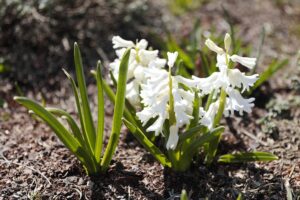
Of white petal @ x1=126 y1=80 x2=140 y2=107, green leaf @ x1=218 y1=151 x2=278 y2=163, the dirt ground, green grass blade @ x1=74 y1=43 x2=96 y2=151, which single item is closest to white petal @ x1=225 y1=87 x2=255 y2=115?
green leaf @ x1=218 y1=151 x2=278 y2=163

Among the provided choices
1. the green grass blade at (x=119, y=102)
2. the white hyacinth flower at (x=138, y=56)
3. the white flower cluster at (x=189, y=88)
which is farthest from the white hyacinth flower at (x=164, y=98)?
the white hyacinth flower at (x=138, y=56)

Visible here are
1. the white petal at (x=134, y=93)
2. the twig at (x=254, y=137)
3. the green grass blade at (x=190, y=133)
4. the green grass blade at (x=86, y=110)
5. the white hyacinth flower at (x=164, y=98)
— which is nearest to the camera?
the white hyacinth flower at (x=164, y=98)

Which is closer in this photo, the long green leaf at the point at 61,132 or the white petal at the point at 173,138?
the long green leaf at the point at 61,132

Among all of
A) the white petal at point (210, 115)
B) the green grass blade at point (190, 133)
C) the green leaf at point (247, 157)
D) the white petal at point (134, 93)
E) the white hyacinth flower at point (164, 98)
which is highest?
the white petal at point (134, 93)

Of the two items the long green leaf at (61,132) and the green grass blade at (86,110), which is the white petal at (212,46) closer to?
the green grass blade at (86,110)

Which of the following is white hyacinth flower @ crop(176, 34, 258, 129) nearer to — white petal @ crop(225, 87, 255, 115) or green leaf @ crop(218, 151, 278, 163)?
white petal @ crop(225, 87, 255, 115)

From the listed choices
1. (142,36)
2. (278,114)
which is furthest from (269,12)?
(278,114)

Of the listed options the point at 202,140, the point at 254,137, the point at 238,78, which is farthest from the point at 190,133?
the point at 254,137
